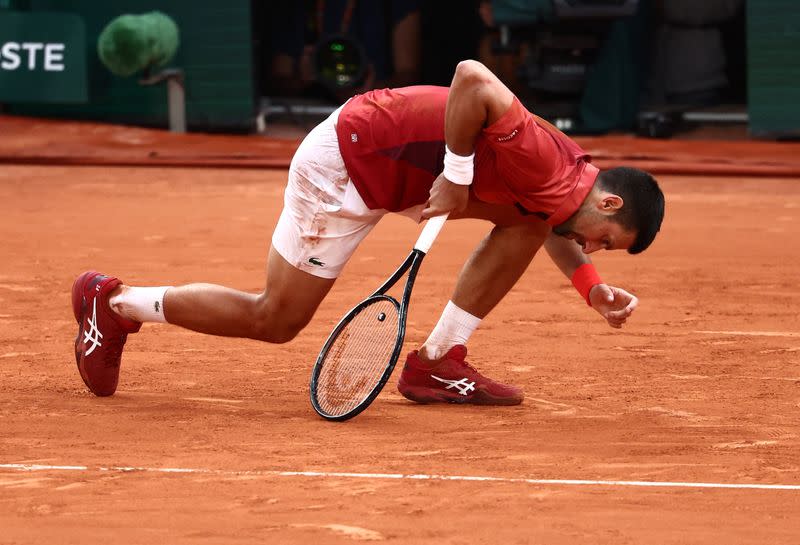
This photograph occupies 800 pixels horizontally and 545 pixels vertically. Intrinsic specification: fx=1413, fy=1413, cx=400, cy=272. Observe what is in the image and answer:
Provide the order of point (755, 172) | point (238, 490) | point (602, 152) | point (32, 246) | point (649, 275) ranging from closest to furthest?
point (238, 490)
point (649, 275)
point (32, 246)
point (755, 172)
point (602, 152)

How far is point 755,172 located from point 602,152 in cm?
123

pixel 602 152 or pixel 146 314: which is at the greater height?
pixel 146 314

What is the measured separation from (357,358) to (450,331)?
0.34m

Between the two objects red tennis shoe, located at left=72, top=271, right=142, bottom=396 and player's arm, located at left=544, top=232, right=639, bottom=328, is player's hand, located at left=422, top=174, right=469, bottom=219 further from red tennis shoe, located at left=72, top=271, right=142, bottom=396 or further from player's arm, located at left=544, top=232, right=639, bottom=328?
red tennis shoe, located at left=72, top=271, right=142, bottom=396

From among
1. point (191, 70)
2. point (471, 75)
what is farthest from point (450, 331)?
point (191, 70)

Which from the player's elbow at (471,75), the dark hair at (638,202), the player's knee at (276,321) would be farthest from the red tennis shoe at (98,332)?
the dark hair at (638,202)

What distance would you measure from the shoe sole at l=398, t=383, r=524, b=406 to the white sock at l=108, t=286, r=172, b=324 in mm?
815

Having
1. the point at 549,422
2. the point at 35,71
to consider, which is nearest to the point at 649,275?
the point at 549,422

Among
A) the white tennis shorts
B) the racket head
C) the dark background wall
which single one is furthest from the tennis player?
the dark background wall

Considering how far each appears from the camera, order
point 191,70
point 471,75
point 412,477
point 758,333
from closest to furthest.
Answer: point 412,477
point 471,75
point 758,333
point 191,70

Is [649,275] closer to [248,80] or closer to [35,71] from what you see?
[248,80]

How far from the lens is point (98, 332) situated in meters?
4.47

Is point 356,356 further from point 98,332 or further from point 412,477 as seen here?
point 98,332

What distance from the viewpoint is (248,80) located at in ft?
37.6
